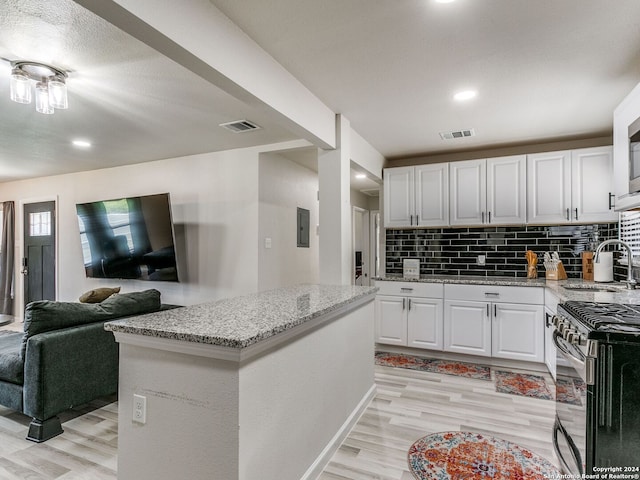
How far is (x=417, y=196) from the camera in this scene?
444cm

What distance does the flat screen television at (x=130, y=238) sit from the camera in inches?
170

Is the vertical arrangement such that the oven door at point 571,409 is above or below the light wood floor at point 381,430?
above

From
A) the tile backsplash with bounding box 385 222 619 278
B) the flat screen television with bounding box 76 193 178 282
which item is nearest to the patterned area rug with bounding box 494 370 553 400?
the tile backsplash with bounding box 385 222 619 278

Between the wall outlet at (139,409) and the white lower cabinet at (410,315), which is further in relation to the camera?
the white lower cabinet at (410,315)

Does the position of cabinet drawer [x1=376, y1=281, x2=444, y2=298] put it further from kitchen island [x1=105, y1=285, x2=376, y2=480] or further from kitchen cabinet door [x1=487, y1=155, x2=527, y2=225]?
kitchen island [x1=105, y1=285, x2=376, y2=480]

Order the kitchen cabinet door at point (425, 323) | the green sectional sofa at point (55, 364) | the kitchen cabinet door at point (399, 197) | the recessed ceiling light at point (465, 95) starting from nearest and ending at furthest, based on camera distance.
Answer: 1. the green sectional sofa at point (55, 364)
2. the recessed ceiling light at point (465, 95)
3. the kitchen cabinet door at point (425, 323)
4. the kitchen cabinet door at point (399, 197)

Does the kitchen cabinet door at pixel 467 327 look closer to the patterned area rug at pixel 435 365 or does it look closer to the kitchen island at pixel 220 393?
the patterned area rug at pixel 435 365

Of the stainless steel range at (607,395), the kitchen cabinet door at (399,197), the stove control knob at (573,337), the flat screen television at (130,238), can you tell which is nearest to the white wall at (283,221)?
the flat screen television at (130,238)

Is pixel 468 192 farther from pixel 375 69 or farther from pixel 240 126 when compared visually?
pixel 240 126

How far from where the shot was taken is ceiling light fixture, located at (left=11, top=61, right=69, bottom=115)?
7.64 feet

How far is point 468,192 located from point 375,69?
228 centimetres

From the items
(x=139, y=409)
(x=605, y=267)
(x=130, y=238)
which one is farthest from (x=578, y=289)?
(x=130, y=238)

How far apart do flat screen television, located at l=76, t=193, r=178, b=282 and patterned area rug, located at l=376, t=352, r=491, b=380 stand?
273 centimetres

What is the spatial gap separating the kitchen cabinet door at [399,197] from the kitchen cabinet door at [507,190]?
896mm
